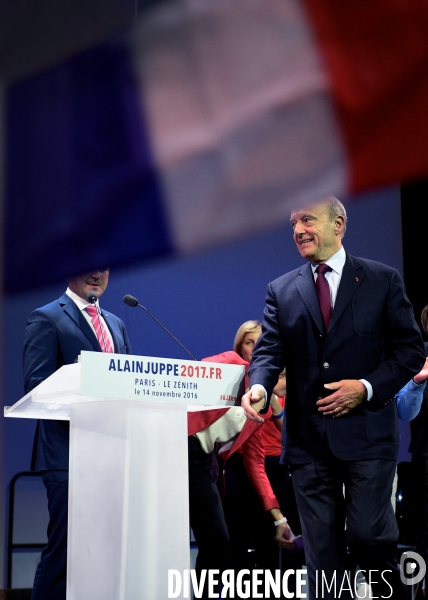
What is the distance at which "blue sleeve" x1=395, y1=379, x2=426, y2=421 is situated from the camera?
3541mm

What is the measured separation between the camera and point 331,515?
298 cm

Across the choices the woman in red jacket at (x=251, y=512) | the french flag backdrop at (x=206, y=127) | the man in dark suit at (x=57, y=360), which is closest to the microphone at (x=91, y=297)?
the man in dark suit at (x=57, y=360)

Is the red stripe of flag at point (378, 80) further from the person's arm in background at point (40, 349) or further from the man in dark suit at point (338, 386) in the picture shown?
the person's arm in background at point (40, 349)

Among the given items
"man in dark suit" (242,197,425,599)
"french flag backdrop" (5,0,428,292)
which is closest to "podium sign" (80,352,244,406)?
"man in dark suit" (242,197,425,599)

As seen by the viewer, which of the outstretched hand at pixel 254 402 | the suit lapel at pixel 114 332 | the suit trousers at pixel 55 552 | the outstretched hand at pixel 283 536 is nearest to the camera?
the outstretched hand at pixel 254 402

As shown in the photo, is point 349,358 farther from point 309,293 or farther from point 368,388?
point 309,293

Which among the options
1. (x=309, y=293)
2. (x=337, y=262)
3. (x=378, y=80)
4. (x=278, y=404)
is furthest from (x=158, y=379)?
(x=278, y=404)

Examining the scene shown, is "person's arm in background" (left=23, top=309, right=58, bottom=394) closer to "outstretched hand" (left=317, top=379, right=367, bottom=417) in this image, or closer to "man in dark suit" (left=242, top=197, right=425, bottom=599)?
"man in dark suit" (left=242, top=197, right=425, bottom=599)

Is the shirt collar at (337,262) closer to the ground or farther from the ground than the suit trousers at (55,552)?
farther from the ground

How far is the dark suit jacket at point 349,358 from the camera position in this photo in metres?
2.96

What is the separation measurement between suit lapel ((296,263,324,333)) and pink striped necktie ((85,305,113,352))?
107cm

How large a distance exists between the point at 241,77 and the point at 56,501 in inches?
108

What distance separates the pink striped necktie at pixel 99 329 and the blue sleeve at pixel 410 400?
132 cm

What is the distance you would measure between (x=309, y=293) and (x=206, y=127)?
2.13 meters
